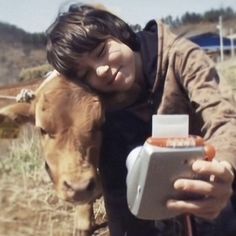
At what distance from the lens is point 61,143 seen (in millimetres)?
2518

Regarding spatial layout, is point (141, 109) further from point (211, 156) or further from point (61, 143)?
point (211, 156)

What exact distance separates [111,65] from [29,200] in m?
3.22

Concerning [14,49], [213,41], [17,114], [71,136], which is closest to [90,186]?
[71,136]

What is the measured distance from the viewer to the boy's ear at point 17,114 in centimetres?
288

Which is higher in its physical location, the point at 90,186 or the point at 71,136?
the point at 71,136

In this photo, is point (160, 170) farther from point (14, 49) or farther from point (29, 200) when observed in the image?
point (14, 49)

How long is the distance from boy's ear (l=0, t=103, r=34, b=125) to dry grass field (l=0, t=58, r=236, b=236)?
865 millimetres

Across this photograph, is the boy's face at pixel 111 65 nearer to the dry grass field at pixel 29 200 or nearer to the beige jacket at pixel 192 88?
the beige jacket at pixel 192 88

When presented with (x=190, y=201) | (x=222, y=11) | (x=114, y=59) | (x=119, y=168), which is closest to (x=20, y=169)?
(x=119, y=168)

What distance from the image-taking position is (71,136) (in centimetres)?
250

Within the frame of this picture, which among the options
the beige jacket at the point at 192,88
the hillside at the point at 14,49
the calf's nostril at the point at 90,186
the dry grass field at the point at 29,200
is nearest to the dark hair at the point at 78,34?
the beige jacket at the point at 192,88

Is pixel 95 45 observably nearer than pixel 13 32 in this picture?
Yes

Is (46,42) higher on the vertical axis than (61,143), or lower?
higher

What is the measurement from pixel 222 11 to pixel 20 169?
38439 millimetres
